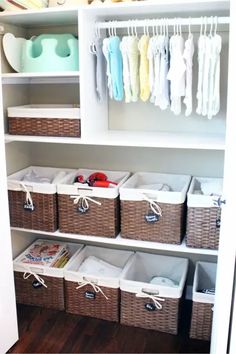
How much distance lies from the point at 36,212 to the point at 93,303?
0.61 metres

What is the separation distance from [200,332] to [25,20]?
196cm

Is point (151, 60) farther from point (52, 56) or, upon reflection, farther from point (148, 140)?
point (52, 56)

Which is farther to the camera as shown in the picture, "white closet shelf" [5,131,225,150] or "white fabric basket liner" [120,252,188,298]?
"white fabric basket liner" [120,252,188,298]

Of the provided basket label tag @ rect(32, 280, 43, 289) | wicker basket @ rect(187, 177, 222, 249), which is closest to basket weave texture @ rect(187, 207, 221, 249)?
wicker basket @ rect(187, 177, 222, 249)

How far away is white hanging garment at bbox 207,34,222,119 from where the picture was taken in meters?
1.79

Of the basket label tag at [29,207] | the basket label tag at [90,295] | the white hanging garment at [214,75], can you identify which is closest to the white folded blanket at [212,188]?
the white hanging garment at [214,75]

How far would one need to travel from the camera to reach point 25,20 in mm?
2193

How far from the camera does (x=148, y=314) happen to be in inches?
84.6

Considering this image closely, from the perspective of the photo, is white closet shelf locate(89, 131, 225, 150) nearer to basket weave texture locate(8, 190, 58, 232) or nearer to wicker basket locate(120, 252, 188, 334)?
basket weave texture locate(8, 190, 58, 232)

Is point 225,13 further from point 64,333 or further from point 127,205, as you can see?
point 64,333

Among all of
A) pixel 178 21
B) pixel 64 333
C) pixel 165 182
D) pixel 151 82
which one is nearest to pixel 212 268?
pixel 165 182

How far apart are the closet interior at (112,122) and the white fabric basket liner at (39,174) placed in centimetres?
6

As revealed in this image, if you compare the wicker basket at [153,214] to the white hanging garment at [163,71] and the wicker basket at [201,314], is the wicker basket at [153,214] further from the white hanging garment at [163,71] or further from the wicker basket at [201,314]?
the white hanging garment at [163,71]

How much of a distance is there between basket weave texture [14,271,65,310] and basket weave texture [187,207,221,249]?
Answer: 0.82 meters
